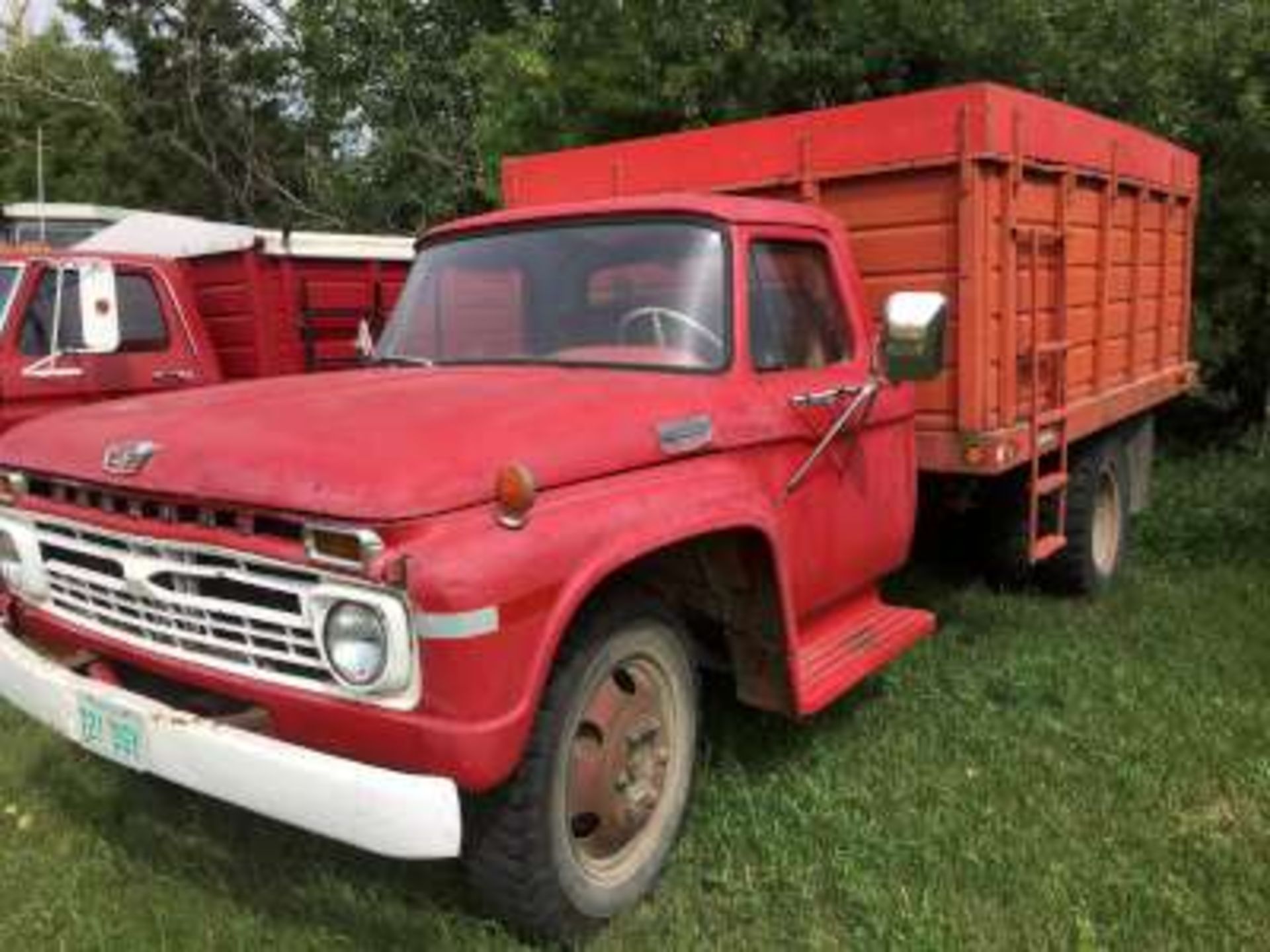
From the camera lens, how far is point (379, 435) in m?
3.11

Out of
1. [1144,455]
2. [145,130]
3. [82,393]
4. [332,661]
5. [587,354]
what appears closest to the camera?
[332,661]

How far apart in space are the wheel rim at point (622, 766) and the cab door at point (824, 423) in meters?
0.71

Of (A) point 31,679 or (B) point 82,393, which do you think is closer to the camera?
(A) point 31,679

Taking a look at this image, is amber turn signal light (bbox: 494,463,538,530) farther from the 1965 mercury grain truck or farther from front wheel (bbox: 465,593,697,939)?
front wheel (bbox: 465,593,697,939)

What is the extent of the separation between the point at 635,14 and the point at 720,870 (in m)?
8.79

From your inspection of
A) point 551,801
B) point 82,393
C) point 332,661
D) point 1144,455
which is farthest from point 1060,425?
point 82,393

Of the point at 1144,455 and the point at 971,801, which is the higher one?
the point at 1144,455

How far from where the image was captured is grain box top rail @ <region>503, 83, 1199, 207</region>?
504 centimetres

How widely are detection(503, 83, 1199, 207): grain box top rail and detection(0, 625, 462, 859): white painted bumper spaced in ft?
11.1

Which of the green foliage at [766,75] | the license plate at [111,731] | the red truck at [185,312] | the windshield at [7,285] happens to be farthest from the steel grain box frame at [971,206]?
the green foliage at [766,75]

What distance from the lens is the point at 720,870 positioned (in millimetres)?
3852

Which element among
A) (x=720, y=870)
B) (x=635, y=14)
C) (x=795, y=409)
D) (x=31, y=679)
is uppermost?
(x=635, y=14)

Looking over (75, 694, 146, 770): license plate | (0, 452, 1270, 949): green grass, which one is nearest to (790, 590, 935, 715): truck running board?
(0, 452, 1270, 949): green grass

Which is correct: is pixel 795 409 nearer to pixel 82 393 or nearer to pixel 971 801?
pixel 971 801
